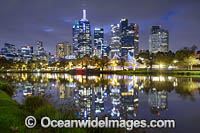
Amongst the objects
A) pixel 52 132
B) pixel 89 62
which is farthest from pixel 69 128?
pixel 89 62

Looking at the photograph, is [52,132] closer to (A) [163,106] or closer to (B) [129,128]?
(B) [129,128]

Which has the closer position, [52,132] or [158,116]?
[52,132]

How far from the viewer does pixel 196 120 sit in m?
9.98

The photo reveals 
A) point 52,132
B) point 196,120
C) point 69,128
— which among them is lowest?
point 196,120

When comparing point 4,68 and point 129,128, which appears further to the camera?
point 4,68

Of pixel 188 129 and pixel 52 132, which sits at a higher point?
pixel 52 132

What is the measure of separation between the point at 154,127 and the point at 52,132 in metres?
5.22

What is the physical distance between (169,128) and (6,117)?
7.85 m

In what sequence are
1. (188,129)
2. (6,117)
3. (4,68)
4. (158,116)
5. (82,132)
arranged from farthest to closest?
(4,68)
(158,116)
(188,129)
(6,117)
(82,132)

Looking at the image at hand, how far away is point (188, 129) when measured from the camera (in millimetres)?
8500

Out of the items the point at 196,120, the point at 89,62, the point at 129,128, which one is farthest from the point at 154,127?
the point at 89,62

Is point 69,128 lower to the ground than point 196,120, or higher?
higher

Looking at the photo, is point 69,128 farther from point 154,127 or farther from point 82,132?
point 154,127

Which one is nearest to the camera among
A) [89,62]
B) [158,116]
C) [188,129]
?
[188,129]
